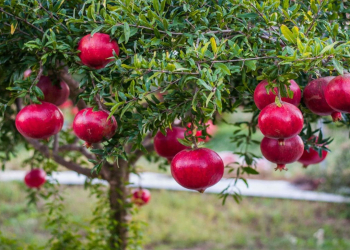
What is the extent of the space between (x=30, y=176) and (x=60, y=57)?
1345 millimetres

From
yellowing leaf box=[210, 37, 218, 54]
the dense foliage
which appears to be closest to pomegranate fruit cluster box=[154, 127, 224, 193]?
the dense foliage

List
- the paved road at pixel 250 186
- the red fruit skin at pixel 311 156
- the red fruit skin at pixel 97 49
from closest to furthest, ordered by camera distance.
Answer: the red fruit skin at pixel 97 49 < the red fruit skin at pixel 311 156 < the paved road at pixel 250 186

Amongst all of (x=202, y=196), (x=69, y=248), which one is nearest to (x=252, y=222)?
(x=202, y=196)

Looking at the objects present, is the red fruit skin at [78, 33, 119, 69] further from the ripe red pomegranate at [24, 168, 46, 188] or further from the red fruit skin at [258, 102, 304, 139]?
the ripe red pomegranate at [24, 168, 46, 188]

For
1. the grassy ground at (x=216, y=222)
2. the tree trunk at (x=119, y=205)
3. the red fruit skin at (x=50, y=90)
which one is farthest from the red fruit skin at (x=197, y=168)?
the grassy ground at (x=216, y=222)

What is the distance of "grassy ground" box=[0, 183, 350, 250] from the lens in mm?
4336

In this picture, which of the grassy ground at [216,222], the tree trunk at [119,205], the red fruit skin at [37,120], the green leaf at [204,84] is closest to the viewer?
the green leaf at [204,84]

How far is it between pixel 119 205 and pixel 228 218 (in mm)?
2882

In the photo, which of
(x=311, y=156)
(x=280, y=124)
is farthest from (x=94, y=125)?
(x=311, y=156)

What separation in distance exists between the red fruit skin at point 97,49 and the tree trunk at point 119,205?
113 cm

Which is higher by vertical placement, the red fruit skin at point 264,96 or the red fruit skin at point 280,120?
the red fruit skin at point 264,96

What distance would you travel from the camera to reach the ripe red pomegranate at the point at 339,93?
3.48 feet

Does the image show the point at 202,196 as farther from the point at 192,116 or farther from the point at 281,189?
the point at 192,116

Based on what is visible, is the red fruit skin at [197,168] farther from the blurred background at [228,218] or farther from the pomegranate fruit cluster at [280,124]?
the blurred background at [228,218]
